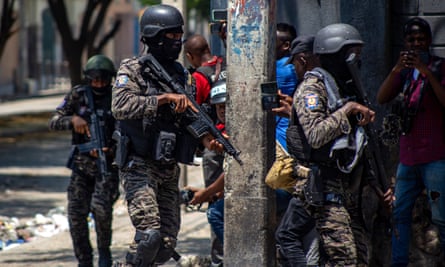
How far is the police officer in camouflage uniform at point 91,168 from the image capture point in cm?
790

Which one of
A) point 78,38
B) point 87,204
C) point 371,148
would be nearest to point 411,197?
point 371,148

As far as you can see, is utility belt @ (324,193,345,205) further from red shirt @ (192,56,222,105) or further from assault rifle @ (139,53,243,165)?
red shirt @ (192,56,222,105)

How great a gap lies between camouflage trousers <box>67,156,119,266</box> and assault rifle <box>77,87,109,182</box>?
6 centimetres

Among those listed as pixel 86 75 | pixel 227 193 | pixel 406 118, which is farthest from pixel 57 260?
pixel 406 118

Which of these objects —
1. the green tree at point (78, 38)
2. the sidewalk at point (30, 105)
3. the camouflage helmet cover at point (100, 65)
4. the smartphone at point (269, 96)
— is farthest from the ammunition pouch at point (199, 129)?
the sidewalk at point (30, 105)

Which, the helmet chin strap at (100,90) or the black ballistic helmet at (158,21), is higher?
the black ballistic helmet at (158,21)

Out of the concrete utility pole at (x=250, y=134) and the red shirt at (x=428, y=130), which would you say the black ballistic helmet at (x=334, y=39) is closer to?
the concrete utility pole at (x=250, y=134)

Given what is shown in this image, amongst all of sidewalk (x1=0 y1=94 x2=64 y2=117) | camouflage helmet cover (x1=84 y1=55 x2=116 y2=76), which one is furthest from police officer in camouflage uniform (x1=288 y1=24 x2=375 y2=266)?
sidewalk (x1=0 y1=94 x2=64 y2=117)

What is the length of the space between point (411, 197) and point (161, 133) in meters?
1.67

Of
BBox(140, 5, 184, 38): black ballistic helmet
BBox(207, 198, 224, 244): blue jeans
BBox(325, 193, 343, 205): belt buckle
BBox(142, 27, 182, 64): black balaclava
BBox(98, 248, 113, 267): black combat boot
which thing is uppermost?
BBox(140, 5, 184, 38): black ballistic helmet

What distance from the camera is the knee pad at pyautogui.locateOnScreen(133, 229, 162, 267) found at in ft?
20.9

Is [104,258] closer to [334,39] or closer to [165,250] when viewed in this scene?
[165,250]

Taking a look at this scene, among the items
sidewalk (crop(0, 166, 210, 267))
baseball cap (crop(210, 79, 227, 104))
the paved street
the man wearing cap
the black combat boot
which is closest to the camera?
the man wearing cap

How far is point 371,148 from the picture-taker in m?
5.98
